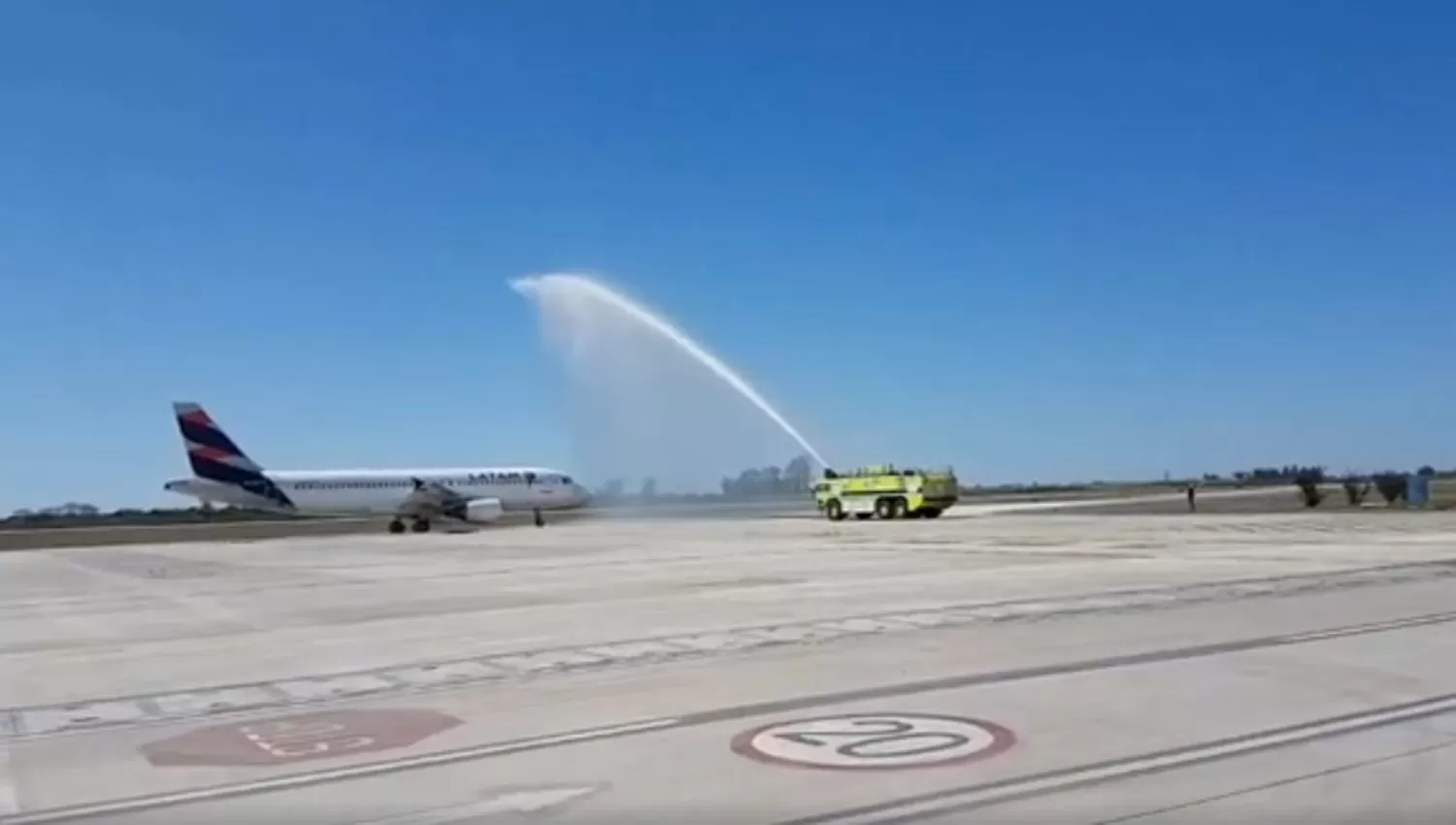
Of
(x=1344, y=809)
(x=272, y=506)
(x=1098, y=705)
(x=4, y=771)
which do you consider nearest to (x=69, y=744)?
(x=4, y=771)

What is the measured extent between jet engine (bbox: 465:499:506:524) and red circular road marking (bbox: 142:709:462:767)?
53.5 meters

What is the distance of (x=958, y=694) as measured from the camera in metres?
10.3

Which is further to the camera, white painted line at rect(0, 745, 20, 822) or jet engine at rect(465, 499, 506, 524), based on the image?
jet engine at rect(465, 499, 506, 524)

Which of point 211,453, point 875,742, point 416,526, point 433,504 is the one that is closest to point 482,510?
point 433,504

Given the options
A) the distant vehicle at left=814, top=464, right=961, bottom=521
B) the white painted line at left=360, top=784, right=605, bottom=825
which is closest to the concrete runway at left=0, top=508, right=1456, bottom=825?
the white painted line at left=360, top=784, right=605, bottom=825

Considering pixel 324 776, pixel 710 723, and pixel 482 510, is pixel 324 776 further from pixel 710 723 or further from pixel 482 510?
pixel 482 510

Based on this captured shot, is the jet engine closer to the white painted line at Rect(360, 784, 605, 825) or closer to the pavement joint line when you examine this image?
the pavement joint line

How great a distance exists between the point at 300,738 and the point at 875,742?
4.25m

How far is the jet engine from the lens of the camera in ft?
209

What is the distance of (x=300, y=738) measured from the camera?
959 centimetres

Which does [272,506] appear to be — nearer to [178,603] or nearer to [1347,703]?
[178,603]

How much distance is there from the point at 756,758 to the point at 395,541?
45.2 m

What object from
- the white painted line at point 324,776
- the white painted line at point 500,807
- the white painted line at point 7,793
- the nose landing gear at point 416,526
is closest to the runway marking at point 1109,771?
the white painted line at point 500,807

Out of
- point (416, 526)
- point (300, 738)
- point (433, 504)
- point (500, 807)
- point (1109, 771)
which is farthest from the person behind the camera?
point (416, 526)
